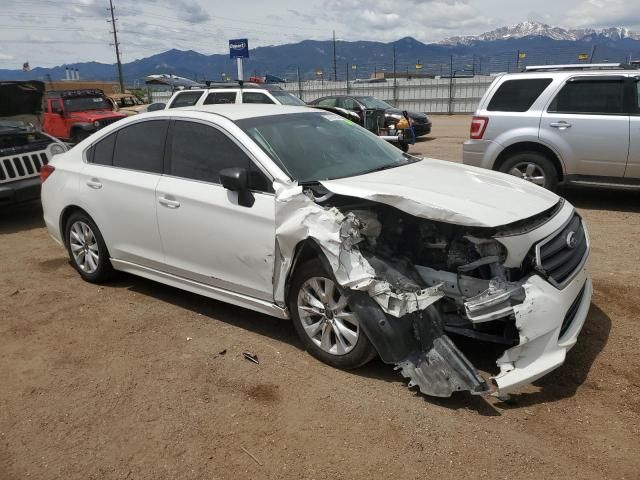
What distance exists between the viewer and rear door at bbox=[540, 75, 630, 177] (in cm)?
723

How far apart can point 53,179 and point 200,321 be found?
2.38 meters

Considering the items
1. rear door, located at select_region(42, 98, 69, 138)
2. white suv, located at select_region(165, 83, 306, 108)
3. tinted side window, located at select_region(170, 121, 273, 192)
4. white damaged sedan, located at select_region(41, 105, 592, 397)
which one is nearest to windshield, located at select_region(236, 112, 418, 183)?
white damaged sedan, located at select_region(41, 105, 592, 397)

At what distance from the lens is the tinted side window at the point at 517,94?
772cm

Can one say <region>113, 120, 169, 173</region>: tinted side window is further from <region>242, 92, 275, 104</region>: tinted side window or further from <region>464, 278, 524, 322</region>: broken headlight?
<region>242, 92, 275, 104</region>: tinted side window

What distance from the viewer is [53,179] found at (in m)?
5.51

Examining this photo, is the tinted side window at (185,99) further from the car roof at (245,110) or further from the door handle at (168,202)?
the door handle at (168,202)

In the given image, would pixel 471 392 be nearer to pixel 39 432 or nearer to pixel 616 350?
pixel 616 350

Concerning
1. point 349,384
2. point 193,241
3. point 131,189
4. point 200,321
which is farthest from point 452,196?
point 131,189

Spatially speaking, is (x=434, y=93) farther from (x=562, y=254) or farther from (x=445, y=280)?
(x=445, y=280)

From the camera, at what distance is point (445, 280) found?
339 cm

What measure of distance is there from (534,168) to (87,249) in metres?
5.94

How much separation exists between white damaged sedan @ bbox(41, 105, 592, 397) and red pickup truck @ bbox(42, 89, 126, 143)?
13.0 m

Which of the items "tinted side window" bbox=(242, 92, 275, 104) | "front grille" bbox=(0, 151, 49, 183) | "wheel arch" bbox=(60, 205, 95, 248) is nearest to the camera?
"wheel arch" bbox=(60, 205, 95, 248)

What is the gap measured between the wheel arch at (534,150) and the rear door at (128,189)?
5.23m
